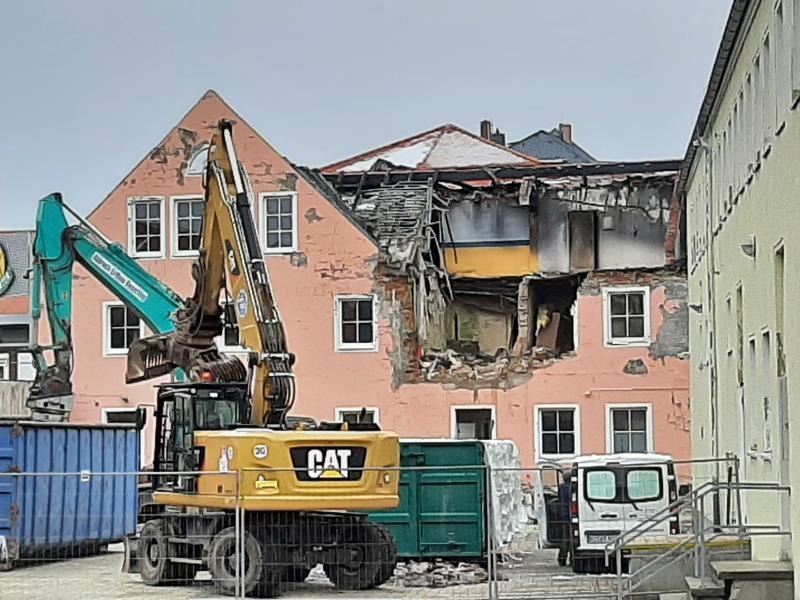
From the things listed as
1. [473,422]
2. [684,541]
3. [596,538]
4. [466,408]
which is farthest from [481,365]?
[684,541]

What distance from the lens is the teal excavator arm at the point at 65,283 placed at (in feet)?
103

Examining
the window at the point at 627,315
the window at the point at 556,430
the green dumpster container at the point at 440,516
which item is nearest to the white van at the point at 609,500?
the green dumpster container at the point at 440,516

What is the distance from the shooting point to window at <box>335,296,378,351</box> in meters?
42.0

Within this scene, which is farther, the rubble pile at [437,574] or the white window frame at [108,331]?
the white window frame at [108,331]

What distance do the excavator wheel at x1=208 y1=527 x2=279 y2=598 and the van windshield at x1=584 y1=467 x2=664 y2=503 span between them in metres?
5.78

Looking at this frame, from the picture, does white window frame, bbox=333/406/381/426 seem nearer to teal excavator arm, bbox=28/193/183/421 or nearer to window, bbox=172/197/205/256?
window, bbox=172/197/205/256

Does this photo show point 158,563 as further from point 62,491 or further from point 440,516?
point 440,516

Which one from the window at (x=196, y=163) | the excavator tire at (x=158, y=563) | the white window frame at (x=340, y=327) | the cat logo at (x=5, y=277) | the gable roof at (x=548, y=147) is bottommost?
the excavator tire at (x=158, y=563)

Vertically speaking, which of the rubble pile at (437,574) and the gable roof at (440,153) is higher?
the gable roof at (440,153)

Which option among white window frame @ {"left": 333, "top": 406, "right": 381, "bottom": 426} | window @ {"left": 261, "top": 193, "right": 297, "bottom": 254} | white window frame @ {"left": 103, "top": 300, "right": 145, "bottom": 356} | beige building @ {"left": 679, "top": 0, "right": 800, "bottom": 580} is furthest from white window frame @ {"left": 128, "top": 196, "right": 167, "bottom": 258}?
beige building @ {"left": 679, "top": 0, "right": 800, "bottom": 580}

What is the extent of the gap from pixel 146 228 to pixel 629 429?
44.1 feet

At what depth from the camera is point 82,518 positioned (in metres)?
27.2

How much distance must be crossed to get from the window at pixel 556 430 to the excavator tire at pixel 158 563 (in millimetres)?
18396

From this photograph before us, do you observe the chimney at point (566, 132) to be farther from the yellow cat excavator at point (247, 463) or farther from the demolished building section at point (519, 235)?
the yellow cat excavator at point (247, 463)
